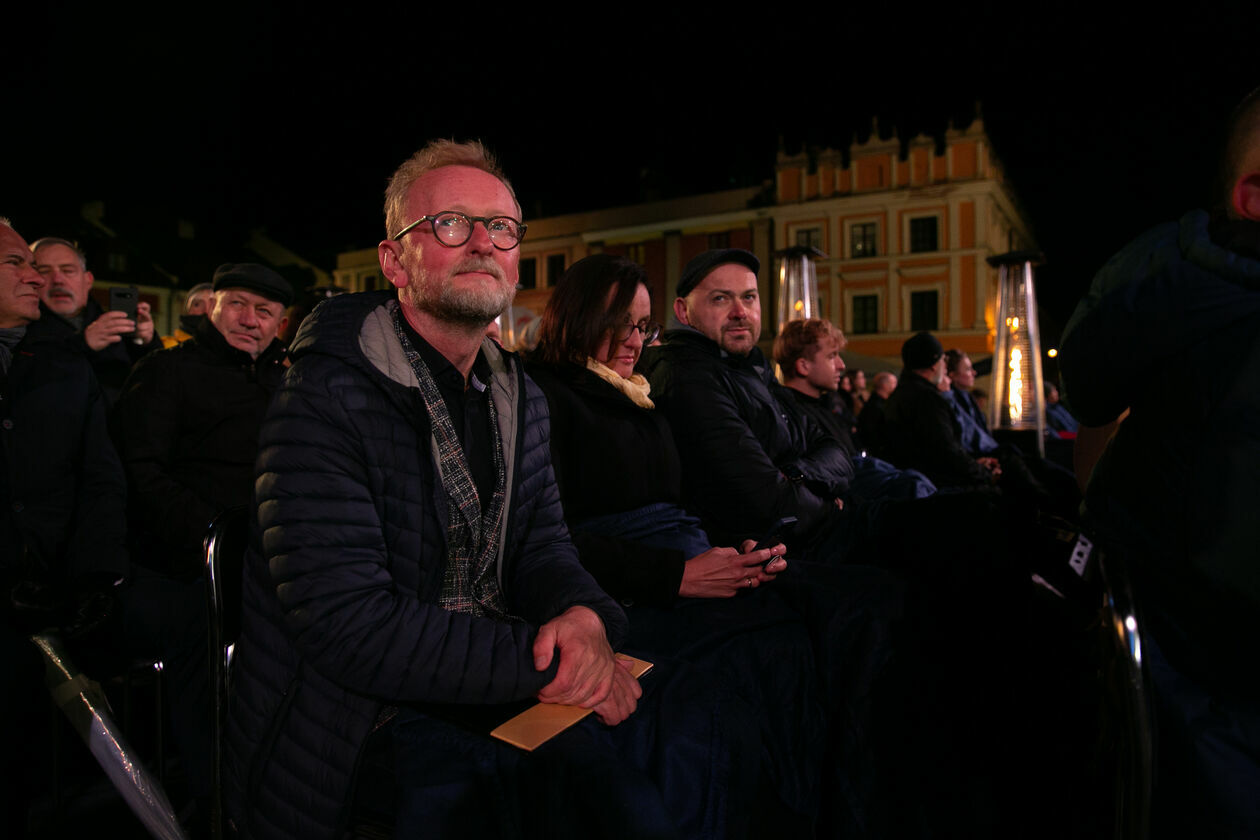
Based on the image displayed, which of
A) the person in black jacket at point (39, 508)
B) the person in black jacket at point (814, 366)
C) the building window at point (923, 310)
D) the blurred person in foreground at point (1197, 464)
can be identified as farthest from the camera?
the building window at point (923, 310)

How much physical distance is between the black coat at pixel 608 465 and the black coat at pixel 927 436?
358 cm

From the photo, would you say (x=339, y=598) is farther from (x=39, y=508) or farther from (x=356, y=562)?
(x=39, y=508)

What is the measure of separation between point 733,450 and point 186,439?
2.39m

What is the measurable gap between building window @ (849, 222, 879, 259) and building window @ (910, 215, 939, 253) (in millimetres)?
1344

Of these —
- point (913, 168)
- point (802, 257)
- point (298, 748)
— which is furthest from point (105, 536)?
point (913, 168)

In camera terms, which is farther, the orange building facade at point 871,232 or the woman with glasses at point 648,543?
the orange building facade at point 871,232

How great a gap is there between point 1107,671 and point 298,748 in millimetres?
1641

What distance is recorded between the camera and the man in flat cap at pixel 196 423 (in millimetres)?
2734

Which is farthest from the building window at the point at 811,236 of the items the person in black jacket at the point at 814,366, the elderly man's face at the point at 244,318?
the elderly man's face at the point at 244,318

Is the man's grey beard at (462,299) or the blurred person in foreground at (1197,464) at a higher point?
the man's grey beard at (462,299)

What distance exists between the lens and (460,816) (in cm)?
124

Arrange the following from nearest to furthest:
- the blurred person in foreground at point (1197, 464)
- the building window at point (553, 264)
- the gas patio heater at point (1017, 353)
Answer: the blurred person in foreground at point (1197, 464) < the gas patio heater at point (1017, 353) < the building window at point (553, 264)

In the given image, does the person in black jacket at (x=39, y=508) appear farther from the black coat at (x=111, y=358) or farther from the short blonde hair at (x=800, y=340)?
the short blonde hair at (x=800, y=340)

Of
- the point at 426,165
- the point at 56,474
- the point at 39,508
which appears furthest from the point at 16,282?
the point at 426,165
